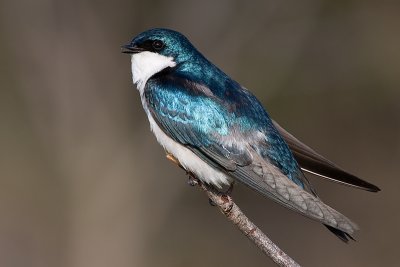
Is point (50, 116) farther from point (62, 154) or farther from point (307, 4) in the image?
point (307, 4)

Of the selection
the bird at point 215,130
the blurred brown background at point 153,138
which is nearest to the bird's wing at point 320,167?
the bird at point 215,130

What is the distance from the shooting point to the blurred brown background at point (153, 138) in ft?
25.8

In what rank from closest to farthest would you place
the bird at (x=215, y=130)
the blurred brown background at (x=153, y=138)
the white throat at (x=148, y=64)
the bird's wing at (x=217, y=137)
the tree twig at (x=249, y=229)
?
1. the tree twig at (x=249, y=229)
2. the bird's wing at (x=217, y=137)
3. the bird at (x=215, y=130)
4. the white throat at (x=148, y=64)
5. the blurred brown background at (x=153, y=138)

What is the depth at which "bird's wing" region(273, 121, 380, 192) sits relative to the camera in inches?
133

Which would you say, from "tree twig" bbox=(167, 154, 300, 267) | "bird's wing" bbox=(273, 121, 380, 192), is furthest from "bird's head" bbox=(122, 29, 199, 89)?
"tree twig" bbox=(167, 154, 300, 267)

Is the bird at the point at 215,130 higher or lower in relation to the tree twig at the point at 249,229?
higher

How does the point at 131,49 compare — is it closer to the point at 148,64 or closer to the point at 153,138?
the point at 148,64

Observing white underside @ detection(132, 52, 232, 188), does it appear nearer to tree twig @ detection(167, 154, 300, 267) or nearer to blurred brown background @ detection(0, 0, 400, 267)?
tree twig @ detection(167, 154, 300, 267)

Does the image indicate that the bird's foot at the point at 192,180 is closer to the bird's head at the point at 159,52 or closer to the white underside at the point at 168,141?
the white underside at the point at 168,141

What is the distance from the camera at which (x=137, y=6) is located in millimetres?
8977

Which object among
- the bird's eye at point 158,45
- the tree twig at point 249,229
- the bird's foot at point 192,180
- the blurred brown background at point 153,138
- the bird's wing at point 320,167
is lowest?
the blurred brown background at point 153,138

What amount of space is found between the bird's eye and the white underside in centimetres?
3

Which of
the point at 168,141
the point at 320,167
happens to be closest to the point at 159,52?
the point at 168,141

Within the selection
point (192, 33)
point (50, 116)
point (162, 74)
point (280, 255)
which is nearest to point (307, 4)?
point (192, 33)
